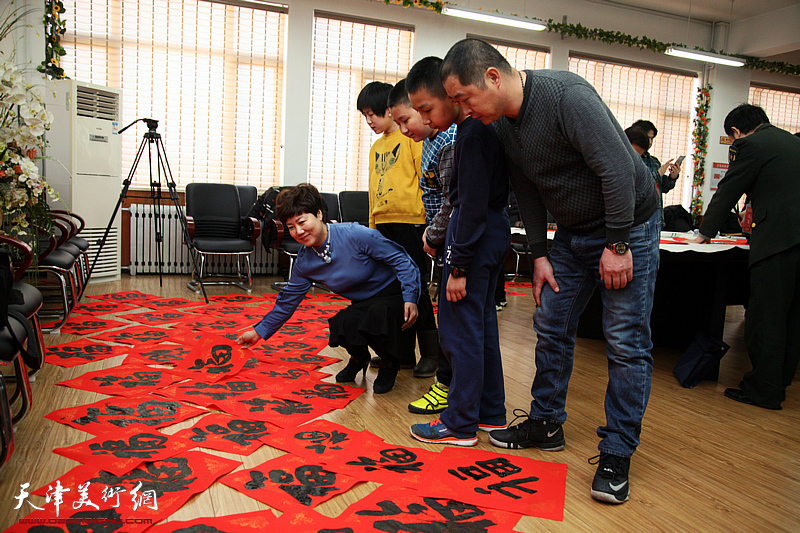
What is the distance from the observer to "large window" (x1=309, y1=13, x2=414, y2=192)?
6.32m

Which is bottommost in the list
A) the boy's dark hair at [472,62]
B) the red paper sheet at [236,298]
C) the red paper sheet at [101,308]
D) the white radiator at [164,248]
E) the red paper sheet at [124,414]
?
the red paper sheet at [236,298]

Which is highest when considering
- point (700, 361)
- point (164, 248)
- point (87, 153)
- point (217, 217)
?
point (87, 153)

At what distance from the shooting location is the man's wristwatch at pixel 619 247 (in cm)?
158

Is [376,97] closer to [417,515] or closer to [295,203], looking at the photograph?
[295,203]

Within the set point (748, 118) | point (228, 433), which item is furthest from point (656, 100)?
point (228, 433)

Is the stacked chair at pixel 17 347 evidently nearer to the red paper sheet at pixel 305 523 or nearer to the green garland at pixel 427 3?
the red paper sheet at pixel 305 523

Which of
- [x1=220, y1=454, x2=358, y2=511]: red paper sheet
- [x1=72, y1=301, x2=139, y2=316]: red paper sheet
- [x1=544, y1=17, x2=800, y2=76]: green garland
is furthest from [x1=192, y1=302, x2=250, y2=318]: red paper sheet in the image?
[x1=544, y1=17, x2=800, y2=76]: green garland

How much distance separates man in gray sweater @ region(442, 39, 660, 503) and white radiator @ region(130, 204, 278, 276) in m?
4.15

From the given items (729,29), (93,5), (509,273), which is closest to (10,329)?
(93,5)

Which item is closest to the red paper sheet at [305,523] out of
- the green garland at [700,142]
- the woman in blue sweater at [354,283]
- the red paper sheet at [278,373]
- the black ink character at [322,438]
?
the black ink character at [322,438]

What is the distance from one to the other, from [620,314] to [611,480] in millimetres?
486

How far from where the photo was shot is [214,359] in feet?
8.92

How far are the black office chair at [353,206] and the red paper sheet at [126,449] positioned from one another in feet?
14.0

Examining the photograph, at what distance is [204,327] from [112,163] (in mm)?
2358
